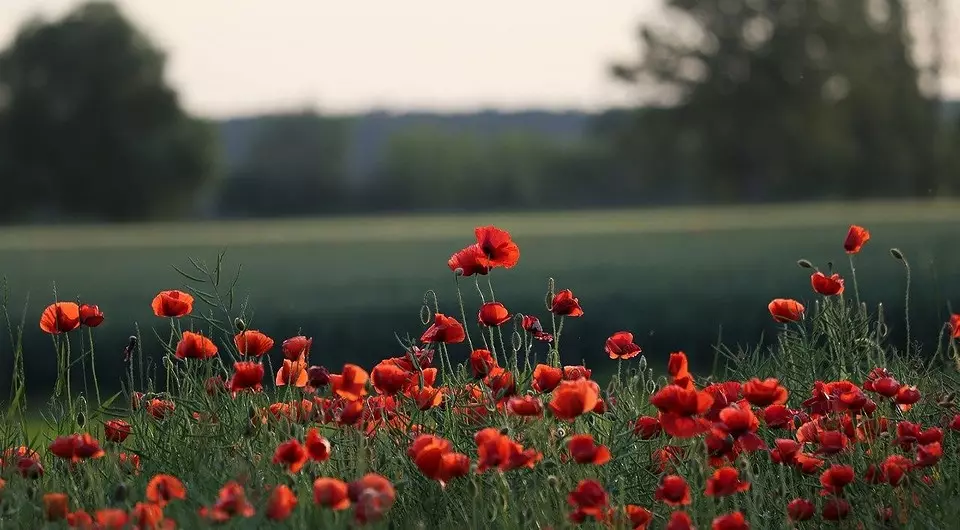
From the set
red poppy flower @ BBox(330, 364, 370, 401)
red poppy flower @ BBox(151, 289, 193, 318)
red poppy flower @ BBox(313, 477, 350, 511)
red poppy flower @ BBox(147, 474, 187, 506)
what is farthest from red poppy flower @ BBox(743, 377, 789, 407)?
red poppy flower @ BBox(151, 289, 193, 318)

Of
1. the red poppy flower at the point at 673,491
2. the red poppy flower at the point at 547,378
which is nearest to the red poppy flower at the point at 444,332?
the red poppy flower at the point at 547,378

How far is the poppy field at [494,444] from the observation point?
7.55 ft

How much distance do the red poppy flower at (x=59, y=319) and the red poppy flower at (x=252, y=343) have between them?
0.40m

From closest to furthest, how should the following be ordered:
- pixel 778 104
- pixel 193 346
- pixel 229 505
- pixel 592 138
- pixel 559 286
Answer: pixel 229 505 < pixel 193 346 < pixel 559 286 < pixel 778 104 < pixel 592 138

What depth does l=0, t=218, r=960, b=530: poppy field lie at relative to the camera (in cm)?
230

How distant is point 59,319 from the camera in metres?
2.79

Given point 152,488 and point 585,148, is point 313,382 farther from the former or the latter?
point 585,148

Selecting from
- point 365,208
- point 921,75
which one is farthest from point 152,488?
point 365,208

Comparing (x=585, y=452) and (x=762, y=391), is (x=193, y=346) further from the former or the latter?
(x=762, y=391)

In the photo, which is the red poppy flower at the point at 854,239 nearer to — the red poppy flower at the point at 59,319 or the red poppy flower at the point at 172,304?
the red poppy flower at the point at 172,304

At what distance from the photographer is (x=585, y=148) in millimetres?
48938

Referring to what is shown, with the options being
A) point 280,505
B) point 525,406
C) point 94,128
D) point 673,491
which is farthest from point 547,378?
point 94,128

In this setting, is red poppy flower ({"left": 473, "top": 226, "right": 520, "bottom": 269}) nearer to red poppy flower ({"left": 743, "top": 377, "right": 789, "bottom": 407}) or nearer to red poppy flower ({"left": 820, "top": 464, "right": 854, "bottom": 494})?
red poppy flower ({"left": 743, "top": 377, "right": 789, "bottom": 407})

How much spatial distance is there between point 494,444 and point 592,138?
4420cm
